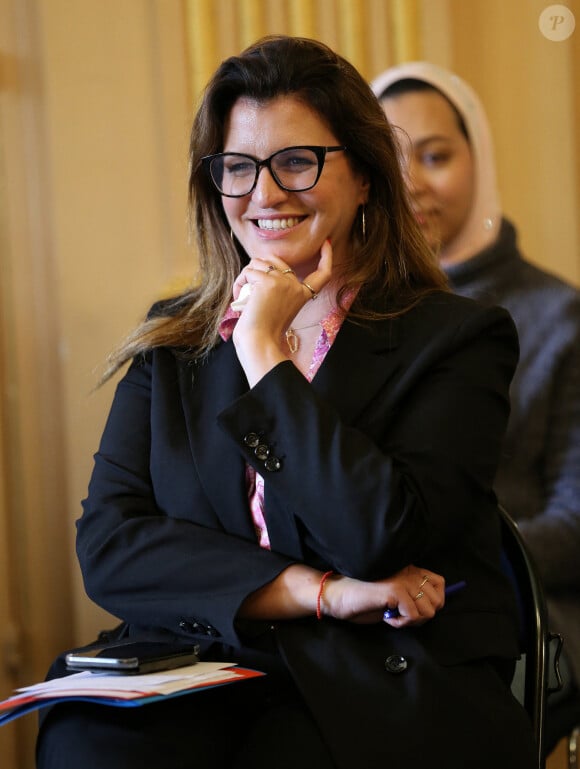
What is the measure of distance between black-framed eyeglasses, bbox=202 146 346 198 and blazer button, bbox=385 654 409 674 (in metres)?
0.76

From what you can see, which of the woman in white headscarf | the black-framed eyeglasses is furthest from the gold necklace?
the woman in white headscarf

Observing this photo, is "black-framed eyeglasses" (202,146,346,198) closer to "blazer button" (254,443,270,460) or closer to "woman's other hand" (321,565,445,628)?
"blazer button" (254,443,270,460)

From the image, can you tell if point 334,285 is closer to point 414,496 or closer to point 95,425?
point 414,496

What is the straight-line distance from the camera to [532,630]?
1773 mm

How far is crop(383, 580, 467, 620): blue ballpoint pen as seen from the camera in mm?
1594

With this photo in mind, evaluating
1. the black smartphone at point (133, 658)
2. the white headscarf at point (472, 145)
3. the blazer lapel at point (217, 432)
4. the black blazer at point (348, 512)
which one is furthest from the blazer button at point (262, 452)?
the white headscarf at point (472, 145)

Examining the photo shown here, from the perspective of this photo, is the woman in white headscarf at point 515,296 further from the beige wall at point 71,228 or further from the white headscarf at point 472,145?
the beige wall at point 71,228

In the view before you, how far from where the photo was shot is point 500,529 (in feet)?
6.12

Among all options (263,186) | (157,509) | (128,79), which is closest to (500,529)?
(157,509)

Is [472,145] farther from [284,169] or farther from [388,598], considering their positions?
[388,598]

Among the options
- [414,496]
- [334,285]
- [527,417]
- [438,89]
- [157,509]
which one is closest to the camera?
[414,496]

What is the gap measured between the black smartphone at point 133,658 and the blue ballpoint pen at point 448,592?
274 millimetres

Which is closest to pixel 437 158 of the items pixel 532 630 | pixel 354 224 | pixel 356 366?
pixel 354 224

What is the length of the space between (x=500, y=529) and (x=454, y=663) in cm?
33
